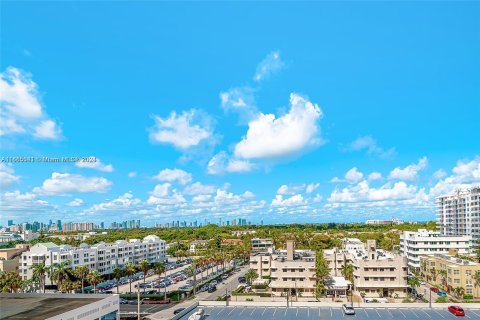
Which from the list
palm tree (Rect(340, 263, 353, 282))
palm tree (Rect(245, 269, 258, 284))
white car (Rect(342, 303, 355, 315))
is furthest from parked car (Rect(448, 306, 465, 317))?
palm tree (Rect(245, 269, 258, 284))

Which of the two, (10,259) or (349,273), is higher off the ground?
(349,273)

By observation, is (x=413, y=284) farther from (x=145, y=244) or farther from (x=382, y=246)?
(x=145, y=244)

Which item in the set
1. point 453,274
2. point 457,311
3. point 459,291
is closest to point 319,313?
point 457,311

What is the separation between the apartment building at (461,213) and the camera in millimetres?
141000

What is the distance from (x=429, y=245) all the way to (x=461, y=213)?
41185 millimetres

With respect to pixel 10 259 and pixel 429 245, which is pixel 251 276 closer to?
pixel 429 245

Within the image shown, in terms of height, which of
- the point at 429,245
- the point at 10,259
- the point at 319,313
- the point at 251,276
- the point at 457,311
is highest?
the point at 429,245

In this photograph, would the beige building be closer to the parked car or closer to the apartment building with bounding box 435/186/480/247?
the parked car

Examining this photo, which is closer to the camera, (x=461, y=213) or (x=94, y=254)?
(x=94, y=254)

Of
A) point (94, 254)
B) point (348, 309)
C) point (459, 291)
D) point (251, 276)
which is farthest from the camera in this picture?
point (94, 254)

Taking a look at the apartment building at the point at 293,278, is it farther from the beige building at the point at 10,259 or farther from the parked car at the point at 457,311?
the beige building at the point at 10,259

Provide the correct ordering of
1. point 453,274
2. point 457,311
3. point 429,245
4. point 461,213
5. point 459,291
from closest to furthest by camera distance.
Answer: point 457,311, point 459,291, point 453,274, point 429,245, point 461,213

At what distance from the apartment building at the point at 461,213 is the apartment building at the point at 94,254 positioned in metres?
111

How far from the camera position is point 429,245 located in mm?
120125
